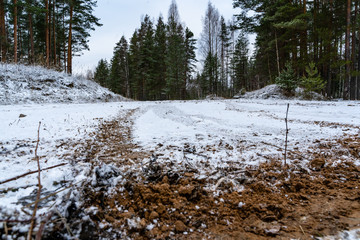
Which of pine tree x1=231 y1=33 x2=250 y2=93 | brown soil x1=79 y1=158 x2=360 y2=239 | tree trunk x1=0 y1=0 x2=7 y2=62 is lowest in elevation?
brown soil x1=79 y1=158 x2=360 y2=239

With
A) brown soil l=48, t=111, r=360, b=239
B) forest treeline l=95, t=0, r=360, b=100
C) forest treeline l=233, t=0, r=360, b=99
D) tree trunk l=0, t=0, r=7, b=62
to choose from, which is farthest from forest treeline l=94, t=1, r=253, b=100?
brown soil l=48, t=111, r=360, b=239

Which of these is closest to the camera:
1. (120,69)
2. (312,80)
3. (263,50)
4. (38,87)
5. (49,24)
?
(38,87)

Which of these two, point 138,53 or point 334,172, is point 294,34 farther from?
point 138,53

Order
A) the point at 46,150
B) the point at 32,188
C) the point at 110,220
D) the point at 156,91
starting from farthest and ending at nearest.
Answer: the point at 156,91
the point at 46,150
the point at 32,188
the point at 110,220

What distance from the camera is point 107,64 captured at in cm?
4259

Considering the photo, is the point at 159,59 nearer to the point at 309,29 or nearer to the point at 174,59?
the point at 174,59

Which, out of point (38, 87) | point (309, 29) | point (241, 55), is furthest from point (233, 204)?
point (241, 55)

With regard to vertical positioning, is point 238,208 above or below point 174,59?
below

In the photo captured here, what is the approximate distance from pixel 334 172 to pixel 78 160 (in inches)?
110

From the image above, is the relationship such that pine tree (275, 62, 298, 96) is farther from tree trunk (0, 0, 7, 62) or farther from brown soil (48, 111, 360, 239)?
tree trunk (0, 0, 7, 62)

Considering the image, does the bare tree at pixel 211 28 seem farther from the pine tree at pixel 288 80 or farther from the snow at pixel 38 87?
the snow at pixel 38 87

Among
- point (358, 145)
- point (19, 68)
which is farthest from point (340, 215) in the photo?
point (19, 68)

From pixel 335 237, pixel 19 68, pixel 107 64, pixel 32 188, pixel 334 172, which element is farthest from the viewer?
pixel 107 64

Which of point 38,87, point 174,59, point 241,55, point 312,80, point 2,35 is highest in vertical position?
point 241,55
